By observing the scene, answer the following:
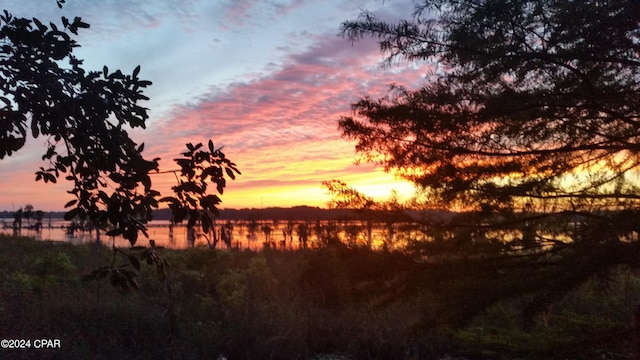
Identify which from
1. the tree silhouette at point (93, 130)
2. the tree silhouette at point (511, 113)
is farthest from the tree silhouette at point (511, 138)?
the tree silhouette at point (93, 130)

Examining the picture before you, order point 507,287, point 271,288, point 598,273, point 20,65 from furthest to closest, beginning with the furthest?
1. point 271,288
2. point 507,287
3. point 598,273
4. point 20,65

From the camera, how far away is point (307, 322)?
9000 mm

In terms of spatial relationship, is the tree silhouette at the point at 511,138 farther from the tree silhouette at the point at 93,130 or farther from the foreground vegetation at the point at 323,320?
the tree silhouette at the point at 93,130

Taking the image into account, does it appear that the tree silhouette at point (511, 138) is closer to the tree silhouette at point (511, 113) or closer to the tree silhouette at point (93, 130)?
the tree silhouette at point (511, 113)

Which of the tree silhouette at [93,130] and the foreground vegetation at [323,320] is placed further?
the foreground vegetation at [323,320]

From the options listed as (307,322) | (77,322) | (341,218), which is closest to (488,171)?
(341,218)

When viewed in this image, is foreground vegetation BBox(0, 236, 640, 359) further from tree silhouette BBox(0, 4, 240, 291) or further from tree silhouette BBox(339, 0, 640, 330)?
tree silhouette BBox(0, 4, 240, 291)

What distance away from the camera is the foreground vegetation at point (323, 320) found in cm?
609

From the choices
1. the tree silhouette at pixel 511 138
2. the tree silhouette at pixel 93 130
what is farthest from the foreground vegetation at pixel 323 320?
the tree silhouette at pixel 93 130

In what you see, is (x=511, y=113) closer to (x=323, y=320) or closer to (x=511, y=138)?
(x=511, y=138)

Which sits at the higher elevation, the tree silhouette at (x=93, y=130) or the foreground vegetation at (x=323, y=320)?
the tree silhouette at (x=93, y=130)

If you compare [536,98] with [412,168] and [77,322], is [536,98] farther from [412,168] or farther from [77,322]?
[77,322]

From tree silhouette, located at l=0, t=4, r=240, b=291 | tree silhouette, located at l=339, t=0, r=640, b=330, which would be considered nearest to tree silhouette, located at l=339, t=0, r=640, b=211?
tree silhouette, located at l=339, t=0, r=640, b=330

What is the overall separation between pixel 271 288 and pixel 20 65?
34.1ft
